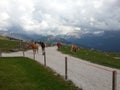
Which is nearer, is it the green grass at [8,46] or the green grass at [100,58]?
the green grass at [100,58]

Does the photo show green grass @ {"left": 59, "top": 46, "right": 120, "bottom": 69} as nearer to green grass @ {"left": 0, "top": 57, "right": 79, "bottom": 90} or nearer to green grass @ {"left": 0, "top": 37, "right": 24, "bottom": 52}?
green grass @ {"left": 0, "top": 57, "right": 79, "bottom": 90}

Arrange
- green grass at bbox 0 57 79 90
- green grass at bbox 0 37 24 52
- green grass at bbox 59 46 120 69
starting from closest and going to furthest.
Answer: green grass at bbox 0 57 79 90
green grass at bbox 59 46 120 69
green grass at bbox 0 37 24 52

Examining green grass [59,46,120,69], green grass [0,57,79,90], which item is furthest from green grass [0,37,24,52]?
green grass [0,57,79,90]

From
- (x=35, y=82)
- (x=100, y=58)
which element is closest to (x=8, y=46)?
(x=100, y=58)

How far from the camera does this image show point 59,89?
22.3 metres

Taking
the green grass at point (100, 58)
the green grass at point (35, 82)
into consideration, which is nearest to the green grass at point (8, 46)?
the green grass at point (100, 58)

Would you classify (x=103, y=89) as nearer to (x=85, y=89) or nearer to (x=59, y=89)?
(x=85, y=89)

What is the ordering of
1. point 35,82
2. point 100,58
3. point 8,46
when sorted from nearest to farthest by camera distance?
1. point 35,82
2. point 100,58
3. point 8,46

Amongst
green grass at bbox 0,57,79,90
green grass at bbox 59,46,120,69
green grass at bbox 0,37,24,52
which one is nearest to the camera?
green grass at bbox 0,57,79,90

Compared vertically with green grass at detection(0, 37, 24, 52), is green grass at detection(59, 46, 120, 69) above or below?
above

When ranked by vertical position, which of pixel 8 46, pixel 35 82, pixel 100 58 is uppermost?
pixel 35 82

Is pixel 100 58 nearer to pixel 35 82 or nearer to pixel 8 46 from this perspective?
pixel 35 82

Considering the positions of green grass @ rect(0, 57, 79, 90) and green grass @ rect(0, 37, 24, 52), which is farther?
green grass @ rect(0, 37, 24, 52)

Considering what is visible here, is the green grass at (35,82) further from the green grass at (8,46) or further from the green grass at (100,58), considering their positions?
the green grass at (8,46)
